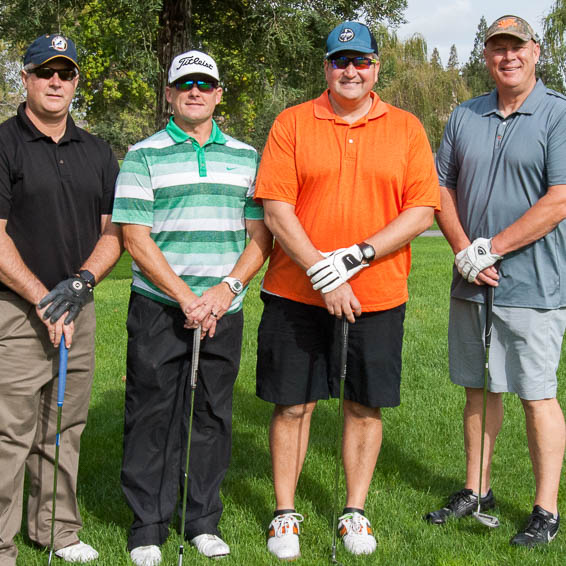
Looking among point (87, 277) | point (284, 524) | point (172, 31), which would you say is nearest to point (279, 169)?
point (87, 277)

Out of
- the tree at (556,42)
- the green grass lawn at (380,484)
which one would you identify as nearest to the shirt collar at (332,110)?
the green grass lawn at (380,484)

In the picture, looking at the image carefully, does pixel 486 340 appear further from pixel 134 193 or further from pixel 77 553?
pixel 77 553

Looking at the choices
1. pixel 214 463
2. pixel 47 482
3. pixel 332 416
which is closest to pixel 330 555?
pixel 214 463

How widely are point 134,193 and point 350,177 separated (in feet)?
3.51

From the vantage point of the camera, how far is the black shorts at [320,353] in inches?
156

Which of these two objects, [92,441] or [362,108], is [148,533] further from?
[362,108]

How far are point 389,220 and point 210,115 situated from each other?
1.06 m

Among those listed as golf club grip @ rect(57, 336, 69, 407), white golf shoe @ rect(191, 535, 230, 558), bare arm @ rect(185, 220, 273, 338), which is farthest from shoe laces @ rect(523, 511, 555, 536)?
golf club grip @ rect(57, 336, 69, 407)

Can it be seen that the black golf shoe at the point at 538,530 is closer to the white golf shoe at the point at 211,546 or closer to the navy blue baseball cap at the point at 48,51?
the white golf shoe at the point at 211,546

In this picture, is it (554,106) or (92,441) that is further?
(92,441)

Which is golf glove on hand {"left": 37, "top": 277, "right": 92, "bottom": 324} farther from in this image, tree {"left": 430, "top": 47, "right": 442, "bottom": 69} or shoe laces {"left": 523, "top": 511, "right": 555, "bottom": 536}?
tree {"left": 430, "top": 47, "right": 442, "bottom": 69}

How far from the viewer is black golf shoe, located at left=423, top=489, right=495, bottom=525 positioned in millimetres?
4373

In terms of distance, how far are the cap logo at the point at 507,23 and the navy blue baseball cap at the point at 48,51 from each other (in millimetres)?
2283

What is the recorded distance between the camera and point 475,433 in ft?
14.8
